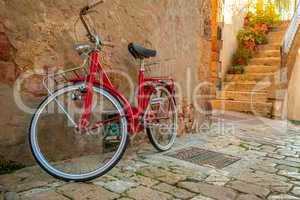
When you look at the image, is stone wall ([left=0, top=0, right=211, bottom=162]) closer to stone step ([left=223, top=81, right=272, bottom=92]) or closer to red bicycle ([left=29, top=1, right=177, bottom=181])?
red bicycle ([left=29, top=1, right=177, bottom=181])

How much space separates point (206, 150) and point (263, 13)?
6918 mm

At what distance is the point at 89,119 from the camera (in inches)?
104

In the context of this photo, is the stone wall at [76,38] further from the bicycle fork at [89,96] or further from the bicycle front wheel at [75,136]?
the bicycle fork at [89,96]

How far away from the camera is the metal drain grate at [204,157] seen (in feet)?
9.30

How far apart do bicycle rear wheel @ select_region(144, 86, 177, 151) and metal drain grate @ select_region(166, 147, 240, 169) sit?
22 centimetres

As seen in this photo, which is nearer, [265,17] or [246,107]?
[246,107]

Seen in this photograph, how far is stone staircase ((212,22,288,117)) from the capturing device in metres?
6.37

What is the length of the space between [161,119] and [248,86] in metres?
4.33

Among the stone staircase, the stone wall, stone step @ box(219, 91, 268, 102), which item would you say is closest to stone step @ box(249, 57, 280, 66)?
the stone staircase

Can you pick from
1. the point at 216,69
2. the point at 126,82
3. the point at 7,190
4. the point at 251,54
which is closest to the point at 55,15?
the point at 126,82

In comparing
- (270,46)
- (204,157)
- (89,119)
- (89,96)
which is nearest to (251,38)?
(270,46)

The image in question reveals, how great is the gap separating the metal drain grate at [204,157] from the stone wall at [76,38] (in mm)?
953

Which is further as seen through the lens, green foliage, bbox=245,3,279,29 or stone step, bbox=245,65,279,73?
green foliage, bbox=245,3,279,29

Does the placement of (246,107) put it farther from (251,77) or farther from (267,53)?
(267,53)
